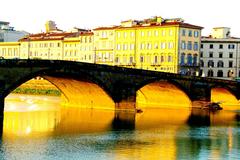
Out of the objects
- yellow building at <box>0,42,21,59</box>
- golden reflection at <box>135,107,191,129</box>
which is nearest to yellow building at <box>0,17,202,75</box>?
yellow building at <box>0,42,21,59</box>

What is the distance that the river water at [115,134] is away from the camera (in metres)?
42.0

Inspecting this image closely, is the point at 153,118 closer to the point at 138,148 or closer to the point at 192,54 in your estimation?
the point at 138,148

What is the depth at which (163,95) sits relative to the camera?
8912cm

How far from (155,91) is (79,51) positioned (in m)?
47.9

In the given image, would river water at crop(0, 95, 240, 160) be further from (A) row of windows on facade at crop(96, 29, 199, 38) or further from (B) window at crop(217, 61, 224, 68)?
(B) window at crop(217, 61, 224, 68)

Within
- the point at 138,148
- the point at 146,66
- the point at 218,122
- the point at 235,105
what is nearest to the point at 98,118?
the point at 218,122

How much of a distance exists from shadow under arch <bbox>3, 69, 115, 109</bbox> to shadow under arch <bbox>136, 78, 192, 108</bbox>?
8477mm

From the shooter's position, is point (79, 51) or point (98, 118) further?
point (79, 51)

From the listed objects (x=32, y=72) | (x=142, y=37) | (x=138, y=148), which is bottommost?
(x=138, y=148)

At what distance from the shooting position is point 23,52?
147250 millimetres

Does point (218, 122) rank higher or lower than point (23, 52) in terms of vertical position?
lower

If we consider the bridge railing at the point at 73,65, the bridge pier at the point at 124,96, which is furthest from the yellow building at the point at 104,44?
the bridge pier at the point at 124,96

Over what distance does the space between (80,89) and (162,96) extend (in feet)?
61.9

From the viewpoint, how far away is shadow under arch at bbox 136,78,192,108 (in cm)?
8362
